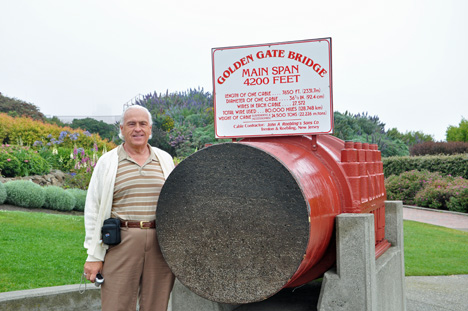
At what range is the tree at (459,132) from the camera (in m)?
37.8

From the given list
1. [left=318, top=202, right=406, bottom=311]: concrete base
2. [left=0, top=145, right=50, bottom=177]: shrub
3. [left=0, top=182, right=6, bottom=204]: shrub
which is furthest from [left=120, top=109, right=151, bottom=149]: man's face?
[left=0, top=145, right=50, bottom=177]: shrub

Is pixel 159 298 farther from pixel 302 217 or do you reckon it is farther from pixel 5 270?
pixel 5 270

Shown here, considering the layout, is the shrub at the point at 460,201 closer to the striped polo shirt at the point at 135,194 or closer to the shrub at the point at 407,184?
the shrub at the point at 407,184

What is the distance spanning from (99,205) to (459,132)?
39.8 metres

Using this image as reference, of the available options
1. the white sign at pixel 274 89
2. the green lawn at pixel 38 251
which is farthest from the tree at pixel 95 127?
the white sign at pixel 274 89

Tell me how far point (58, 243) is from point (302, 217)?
5410 millimetres

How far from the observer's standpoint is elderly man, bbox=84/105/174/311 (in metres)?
2.94

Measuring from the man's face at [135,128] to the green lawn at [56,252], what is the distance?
8.67 feet

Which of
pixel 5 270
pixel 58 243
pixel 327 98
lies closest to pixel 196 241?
pixel 327 98

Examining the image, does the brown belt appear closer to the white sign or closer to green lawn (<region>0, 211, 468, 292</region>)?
the white sign

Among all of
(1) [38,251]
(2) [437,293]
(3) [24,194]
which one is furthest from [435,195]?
(1) [38,251]

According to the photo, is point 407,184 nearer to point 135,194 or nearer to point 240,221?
point 135,194

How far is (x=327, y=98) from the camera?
132 inches

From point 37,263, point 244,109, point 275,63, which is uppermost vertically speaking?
point 275,63
